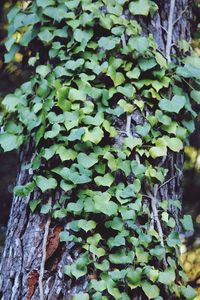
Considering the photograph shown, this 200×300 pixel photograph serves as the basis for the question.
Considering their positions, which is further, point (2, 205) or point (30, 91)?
point (2, 205)

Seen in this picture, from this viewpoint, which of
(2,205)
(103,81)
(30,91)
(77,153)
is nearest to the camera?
(77,153)

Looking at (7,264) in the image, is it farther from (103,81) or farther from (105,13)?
(105,13)

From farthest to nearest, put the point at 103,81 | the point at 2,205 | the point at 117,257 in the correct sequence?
the point at 2,205 < the point at 103,81 < the point at 117,257

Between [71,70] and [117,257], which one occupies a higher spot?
[71,70]

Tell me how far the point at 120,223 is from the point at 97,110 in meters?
0.42

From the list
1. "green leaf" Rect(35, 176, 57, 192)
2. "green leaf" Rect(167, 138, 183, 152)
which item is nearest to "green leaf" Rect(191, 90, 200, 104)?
"green leaf" Rect(167, 138, 183, 152)

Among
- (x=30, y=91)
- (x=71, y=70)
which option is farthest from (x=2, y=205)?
(x=71, y=70)

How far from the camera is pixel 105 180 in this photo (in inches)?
58.9

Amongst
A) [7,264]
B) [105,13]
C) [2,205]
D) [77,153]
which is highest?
[105,13]

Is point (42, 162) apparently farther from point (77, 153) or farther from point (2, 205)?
point (2, 205)

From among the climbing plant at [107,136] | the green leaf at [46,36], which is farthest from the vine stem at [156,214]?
the green leaf at [46,36]

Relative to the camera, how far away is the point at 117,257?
4.72 ft

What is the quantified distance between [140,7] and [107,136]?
1.84 feet

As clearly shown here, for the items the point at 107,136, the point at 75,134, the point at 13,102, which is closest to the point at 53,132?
the point at 75,134
